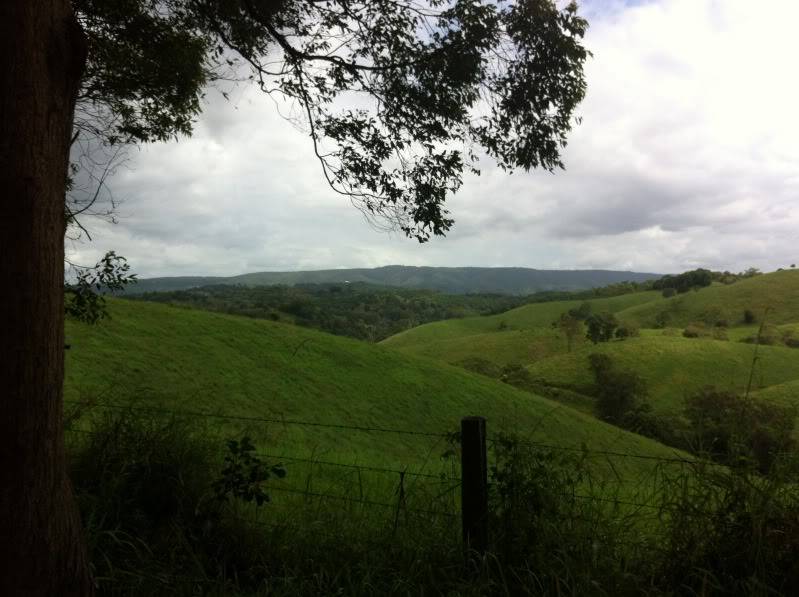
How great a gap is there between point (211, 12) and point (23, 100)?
536cm

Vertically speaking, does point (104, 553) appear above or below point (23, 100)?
below

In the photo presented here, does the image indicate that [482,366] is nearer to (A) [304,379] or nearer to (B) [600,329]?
(B) [600,329]

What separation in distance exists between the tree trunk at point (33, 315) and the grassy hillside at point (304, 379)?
1784 centimetres

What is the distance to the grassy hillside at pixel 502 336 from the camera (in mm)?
91188

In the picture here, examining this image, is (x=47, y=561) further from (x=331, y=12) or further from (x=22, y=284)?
(x=331, y=12)

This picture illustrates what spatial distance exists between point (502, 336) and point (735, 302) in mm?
47577

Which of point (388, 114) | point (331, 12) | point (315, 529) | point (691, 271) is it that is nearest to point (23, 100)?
point (315, 529)

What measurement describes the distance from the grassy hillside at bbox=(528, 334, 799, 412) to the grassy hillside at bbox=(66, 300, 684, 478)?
994 inches

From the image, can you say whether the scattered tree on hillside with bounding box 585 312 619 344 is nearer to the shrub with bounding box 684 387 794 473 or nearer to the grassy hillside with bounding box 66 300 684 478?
the grassy hillside with bounding box 66 300 684 478

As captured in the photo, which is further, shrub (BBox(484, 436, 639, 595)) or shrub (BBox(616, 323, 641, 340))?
shrub (BBox(616, 323, 641, 340))

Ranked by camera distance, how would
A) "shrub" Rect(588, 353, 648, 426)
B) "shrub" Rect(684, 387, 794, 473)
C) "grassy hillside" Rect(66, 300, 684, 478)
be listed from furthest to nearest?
1. "shrub" Rect(588, 353, 648, 426)
2. "grassy hillside" Rect(66, 300, 684, 478)
3. "shrub" Rect(684, 387, 794, 473)

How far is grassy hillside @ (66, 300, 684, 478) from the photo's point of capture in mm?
27141

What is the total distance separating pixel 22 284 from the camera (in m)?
3.07

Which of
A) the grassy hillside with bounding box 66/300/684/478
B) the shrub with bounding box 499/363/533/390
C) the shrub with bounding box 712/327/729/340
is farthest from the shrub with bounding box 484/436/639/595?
the shrub with bounding box 712/327/729/340
